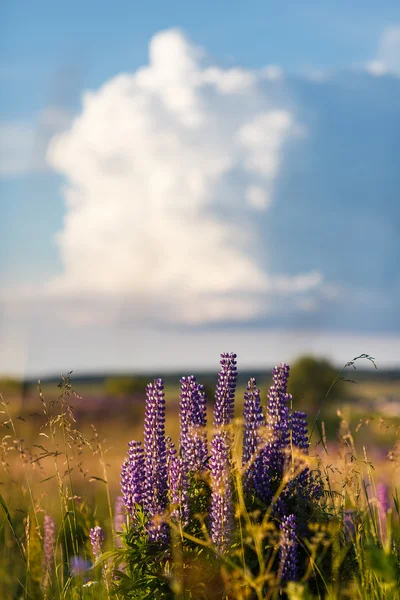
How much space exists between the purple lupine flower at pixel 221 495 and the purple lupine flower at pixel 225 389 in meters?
0.18

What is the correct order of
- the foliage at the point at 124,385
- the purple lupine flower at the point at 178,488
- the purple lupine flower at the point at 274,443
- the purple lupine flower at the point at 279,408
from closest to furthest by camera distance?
1. the purple lupine flower at the point at 178,488
2. the purple lupine flower at the point at 274,443
3. the purple lupine flower at the point at 279,408
4. the foliage at the point at 124,385

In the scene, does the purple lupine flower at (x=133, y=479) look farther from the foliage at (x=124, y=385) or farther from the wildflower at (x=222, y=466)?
the foliage at (x=124, y=385)

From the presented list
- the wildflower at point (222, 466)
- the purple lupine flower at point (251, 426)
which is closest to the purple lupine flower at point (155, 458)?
the wildflower at point (222, 466)

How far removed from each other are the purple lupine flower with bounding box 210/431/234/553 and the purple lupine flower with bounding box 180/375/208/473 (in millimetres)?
167

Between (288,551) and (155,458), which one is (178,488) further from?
(288,551)

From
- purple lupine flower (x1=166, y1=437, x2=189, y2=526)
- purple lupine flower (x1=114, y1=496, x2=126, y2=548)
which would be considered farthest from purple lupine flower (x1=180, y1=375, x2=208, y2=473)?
purple lupine flower (x1=114, y1=496, x2=126, y2=548)

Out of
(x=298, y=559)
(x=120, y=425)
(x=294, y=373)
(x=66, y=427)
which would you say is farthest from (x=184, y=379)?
(x=294, y=373)

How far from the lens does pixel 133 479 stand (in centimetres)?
446

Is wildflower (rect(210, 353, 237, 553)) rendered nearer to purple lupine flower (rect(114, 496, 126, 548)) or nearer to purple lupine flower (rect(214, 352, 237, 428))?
purple lupine flower (rect(214, 352, 237, 428))

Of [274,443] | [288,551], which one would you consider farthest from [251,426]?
[288,551]

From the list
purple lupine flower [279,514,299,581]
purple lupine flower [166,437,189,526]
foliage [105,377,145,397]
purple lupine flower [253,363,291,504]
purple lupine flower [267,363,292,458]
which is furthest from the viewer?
foliage [105,377,145,397]

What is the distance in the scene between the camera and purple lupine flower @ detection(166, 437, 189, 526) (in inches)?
167

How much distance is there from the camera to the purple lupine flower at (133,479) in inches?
176

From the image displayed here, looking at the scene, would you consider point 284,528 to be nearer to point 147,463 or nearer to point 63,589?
point 147,463
